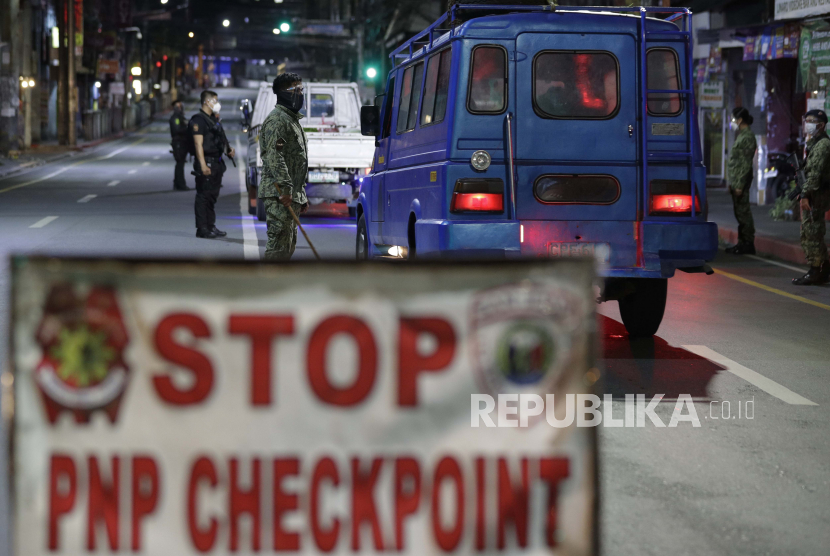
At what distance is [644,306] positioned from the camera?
959cm

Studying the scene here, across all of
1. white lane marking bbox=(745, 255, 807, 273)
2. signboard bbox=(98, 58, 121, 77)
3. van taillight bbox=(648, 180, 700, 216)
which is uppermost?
signboard bbox=(98, 58, 121, 77)

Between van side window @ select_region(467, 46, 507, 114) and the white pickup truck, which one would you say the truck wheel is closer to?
van side window @ select_region(467, 46, 507, 114)

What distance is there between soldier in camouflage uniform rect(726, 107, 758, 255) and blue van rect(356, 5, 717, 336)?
25.3ft

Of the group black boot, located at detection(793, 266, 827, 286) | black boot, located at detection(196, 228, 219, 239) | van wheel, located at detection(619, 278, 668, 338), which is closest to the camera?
van wheel, located at detection(619, 278, 668, 338)

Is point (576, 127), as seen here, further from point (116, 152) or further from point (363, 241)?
point (116, 152)

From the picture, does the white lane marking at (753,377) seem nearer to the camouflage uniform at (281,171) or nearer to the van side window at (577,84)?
the van side window at (577,84)

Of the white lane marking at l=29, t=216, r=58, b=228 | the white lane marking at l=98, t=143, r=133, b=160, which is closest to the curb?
the white lane marking at l=29, t=216, r=58, b=228

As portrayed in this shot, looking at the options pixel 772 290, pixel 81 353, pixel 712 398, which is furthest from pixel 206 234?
pixel 81 353

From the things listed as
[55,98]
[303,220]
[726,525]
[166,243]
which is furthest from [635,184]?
[55,98]

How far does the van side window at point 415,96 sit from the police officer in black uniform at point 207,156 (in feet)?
19.8

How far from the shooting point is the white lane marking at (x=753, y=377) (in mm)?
7617

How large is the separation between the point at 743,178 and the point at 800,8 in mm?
6203

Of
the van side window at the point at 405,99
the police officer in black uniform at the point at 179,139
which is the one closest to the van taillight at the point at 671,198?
the van side window at the point at 405,99

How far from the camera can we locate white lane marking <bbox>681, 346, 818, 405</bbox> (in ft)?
25.0
